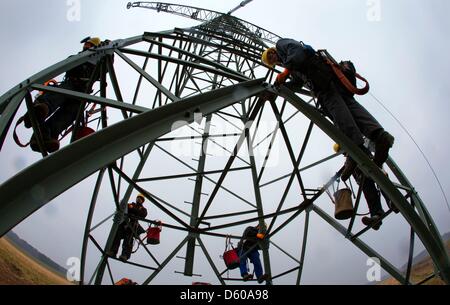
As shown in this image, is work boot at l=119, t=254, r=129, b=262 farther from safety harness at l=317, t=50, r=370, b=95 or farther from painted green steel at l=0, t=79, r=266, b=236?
safety harness at l=317, t=50, r=370, b=95

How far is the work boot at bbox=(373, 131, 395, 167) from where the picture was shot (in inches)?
180

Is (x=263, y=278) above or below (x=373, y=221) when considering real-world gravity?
below

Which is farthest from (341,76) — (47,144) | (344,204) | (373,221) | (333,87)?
(47,144)

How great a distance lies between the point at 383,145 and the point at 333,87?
1.18 m

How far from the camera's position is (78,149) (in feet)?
8.38

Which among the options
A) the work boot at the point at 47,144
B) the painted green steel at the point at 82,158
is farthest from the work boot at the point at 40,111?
the painted green steel at the point at 82,158

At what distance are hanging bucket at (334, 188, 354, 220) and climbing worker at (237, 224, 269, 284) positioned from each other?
91.3 inches

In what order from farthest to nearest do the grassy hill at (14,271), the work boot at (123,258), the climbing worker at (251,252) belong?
the grassy hill at (14,271) < the climbing worker at (251,252) < the work boot at (123,258)

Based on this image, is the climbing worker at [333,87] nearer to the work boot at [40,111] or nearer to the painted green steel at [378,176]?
the painted green steel at [378,176]

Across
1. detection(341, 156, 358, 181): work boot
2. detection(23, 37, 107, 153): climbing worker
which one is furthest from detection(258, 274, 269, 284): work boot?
detection(23, 37, 107, 153): climbing worker

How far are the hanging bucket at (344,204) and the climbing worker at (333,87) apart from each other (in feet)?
1.32

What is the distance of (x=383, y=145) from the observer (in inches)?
182

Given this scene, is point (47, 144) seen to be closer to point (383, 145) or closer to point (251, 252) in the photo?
point (383, 145)

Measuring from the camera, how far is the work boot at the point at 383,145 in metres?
4.57
